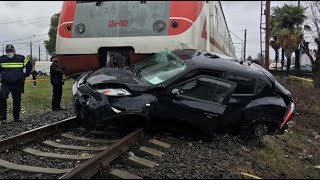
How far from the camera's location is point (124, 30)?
8.82m

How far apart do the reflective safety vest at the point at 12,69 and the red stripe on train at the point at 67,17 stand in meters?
1.18

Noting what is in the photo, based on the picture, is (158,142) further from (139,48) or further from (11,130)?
(11,130)

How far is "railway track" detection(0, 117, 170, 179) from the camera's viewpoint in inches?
215

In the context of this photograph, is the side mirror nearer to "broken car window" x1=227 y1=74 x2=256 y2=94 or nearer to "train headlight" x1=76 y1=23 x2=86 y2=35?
"broken car window" x1=227 y1=74 x2=256 y2=94

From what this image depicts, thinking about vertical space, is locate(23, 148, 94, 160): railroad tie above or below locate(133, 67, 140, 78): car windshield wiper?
below

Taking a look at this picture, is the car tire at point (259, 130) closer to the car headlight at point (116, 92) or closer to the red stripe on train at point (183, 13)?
the red stripe on train at point (183, 13)

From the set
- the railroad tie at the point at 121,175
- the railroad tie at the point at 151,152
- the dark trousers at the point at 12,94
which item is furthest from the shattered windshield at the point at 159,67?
the dark trousers at the point at 12,94

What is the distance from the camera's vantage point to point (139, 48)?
8.83 meters

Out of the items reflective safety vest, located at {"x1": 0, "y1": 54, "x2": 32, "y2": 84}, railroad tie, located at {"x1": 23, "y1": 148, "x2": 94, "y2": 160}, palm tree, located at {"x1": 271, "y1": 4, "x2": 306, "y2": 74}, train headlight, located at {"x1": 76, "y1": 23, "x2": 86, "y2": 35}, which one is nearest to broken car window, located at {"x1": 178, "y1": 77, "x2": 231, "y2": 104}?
railroad tie, located at {"x1": 23, "y1": 148, "x2": 94, "y2": 160}

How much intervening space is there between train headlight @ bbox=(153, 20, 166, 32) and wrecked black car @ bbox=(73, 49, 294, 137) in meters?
0.59

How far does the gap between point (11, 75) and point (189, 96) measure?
164 inches

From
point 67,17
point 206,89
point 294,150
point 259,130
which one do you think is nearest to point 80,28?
point 67,17

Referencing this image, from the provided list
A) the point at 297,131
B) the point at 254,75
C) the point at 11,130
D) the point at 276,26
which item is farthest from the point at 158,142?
the point at 276,26

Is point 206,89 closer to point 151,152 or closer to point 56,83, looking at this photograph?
point 151,152
